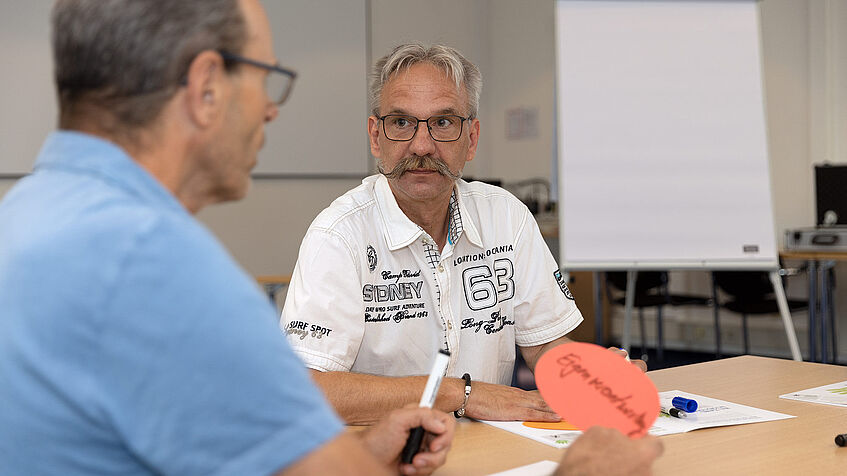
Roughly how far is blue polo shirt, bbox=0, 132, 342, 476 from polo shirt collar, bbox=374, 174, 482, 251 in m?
1.10

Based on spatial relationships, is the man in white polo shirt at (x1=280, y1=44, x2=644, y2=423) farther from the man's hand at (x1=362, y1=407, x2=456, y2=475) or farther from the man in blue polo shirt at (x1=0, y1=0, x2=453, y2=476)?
the man in blue polo shirt at (x1=0, y1=0, x2=453, y2=476)

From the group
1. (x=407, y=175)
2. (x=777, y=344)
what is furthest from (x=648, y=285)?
(x=407, y=175)

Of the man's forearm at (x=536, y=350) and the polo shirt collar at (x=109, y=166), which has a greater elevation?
the polo shirt collar at (x=109, y=166)

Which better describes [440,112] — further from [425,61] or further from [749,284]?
[749,284]

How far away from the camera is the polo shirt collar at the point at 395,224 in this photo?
69.6 inches

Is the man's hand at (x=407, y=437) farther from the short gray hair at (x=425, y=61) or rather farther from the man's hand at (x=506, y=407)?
the short gray hair at (x=425, y=61)

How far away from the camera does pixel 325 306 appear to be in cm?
162

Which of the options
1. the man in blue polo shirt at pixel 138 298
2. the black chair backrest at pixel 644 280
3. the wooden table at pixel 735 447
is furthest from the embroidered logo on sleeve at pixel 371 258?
the black chair backrest at pixel 644 280

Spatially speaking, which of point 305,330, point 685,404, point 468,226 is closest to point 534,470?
point 685,404

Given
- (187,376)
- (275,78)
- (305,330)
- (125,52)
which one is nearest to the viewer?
(187,376)

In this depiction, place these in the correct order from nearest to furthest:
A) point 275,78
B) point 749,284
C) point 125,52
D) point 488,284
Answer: point 125,52 < point 275,78 < point 488,284 < point 749,284

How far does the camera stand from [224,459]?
24.2 inches

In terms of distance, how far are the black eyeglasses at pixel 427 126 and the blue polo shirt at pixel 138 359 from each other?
1.22 metres

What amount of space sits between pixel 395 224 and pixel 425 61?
0.38m
